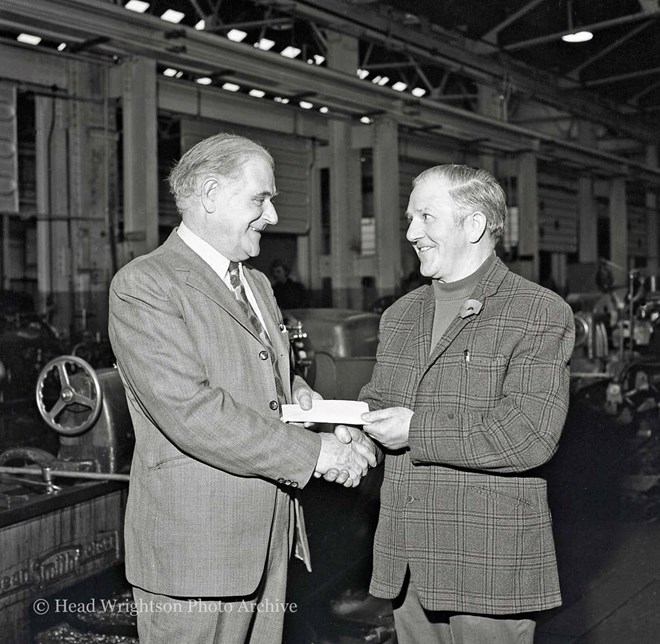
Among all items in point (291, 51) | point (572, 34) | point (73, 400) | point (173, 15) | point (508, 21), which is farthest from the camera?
point (291, 51)

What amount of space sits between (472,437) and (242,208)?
66 centimetres

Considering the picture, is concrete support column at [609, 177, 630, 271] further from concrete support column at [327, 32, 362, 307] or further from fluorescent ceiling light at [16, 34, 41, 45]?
fluorescent ceiling light at [16, 34, 41, 45]

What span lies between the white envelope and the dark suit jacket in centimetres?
8

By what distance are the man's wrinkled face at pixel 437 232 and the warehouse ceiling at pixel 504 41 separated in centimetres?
456

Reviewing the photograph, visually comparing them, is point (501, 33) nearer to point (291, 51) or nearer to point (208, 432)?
point (291, 51)

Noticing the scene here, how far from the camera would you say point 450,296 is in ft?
6.22

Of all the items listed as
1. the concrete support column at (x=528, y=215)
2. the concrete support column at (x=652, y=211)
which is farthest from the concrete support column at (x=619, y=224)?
the concrete support column at (x=528, y=215)

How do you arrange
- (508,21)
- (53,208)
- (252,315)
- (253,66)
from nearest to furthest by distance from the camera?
(252,315)
(253,66)
(508,21)
(53,208)

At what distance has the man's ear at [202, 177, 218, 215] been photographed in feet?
5.86

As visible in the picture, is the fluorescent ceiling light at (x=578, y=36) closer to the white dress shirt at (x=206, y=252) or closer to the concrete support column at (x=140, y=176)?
the concrete support column at (x=140, y=176)

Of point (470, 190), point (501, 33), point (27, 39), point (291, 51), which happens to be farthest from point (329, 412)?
point (291, 51)

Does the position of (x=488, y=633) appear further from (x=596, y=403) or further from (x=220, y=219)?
(x=596, y=403)

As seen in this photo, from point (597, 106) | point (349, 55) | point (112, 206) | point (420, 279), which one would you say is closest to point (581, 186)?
point (597, 106)

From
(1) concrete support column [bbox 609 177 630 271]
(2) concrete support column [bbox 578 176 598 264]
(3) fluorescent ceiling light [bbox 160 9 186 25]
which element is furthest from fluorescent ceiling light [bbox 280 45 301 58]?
(2) concrete support column [bbox 578 176 598 264]
